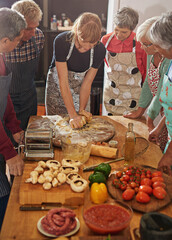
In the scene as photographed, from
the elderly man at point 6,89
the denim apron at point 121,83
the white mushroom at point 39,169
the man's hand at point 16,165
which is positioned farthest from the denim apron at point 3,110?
the denim apron at point 121,83

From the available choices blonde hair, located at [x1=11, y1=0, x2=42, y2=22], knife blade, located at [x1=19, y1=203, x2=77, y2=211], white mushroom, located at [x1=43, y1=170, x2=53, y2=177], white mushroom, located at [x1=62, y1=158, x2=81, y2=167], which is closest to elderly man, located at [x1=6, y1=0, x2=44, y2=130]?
blonde hair, located at [x1=11, y1=0, x2=42, y2=22]

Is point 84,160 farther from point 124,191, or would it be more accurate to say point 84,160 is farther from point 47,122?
point 47,122

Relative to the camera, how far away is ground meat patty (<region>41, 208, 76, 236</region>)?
1.24 m

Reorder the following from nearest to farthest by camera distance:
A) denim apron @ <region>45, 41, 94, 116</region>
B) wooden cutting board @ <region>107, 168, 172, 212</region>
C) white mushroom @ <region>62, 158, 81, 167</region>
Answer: wooden cutting board @ <region>107, 168, 172, 212</region> → white mushroom @ <region>62, 158, 81, 167</region> → denim apron @ <region>45, 41, 94, 116</region>

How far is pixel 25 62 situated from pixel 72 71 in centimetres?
41

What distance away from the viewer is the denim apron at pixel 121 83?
3.19 metres

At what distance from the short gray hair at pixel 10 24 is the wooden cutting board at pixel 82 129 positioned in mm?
686

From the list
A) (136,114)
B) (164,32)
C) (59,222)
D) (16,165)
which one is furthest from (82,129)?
(59,222)

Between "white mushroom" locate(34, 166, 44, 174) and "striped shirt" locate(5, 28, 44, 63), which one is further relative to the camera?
"striped shirt" locate(5, 28, 44, 63)

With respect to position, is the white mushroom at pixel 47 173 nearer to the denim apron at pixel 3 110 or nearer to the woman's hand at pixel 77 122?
the denim apron at pixel 3 110

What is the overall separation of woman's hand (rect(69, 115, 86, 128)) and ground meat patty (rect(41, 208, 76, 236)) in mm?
1008

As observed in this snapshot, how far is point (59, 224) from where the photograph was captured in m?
1.25

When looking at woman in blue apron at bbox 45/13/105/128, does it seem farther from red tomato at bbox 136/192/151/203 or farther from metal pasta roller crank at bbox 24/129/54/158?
red tomato at bbox 136/192/151/203

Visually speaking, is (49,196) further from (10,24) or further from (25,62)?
(25,62)
